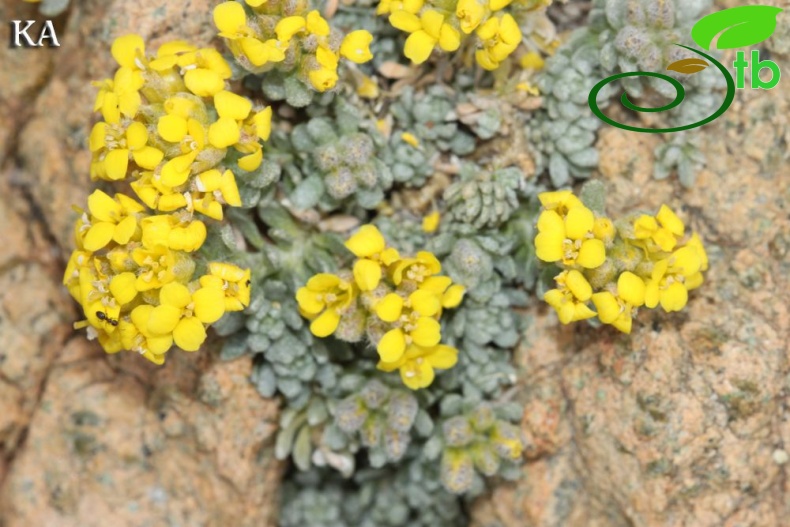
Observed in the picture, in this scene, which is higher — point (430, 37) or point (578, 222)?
point (430, 37)

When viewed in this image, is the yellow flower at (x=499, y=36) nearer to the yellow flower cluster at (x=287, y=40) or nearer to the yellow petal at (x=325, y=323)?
the yellow flower cluster at (x=287, y=40)

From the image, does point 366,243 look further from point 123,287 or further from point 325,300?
point 123,287

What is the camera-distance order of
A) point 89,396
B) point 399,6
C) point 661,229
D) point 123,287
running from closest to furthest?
point 123,287, point 661,229, point 399,6, point 89,396

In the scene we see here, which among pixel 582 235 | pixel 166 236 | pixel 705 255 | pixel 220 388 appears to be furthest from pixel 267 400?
pixel 705 255

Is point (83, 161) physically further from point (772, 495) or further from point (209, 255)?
point (772, 495)

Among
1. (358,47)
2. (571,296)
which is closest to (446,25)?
(358,47)
